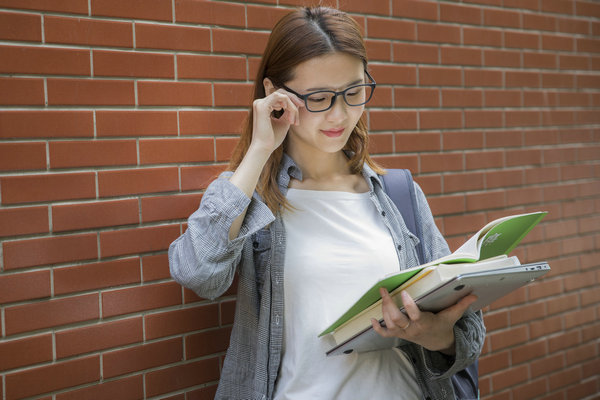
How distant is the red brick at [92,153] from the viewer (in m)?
2.22

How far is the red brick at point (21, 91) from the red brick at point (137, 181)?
323 millimetres

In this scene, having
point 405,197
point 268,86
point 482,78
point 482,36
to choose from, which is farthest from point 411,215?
point 482,36

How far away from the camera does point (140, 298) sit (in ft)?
8.00

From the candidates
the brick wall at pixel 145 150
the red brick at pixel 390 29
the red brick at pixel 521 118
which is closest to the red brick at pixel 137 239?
the brick wall at pixel 145 150

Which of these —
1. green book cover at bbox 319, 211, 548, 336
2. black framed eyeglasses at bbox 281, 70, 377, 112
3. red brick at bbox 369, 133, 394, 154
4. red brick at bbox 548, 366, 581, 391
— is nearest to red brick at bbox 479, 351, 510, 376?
red brick at bbox 548, 366, 581, 391

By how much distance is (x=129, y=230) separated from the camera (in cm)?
239

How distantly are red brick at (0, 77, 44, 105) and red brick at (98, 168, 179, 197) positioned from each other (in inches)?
12.7

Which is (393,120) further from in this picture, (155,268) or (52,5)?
(52,5)

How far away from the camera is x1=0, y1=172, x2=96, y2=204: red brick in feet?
7.02

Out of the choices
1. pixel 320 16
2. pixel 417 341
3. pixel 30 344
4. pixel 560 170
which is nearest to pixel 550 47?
pixel 560 170

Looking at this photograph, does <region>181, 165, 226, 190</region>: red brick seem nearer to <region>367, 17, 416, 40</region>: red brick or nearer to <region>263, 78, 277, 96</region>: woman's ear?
<region>263, 78, 277, 96</region>: woman's ear

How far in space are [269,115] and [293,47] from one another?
0.79 feet

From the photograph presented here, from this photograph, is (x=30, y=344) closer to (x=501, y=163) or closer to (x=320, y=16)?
(x=320, y=16)

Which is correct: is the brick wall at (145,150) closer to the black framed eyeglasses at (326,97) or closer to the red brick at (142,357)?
the red brick at (142,357)
